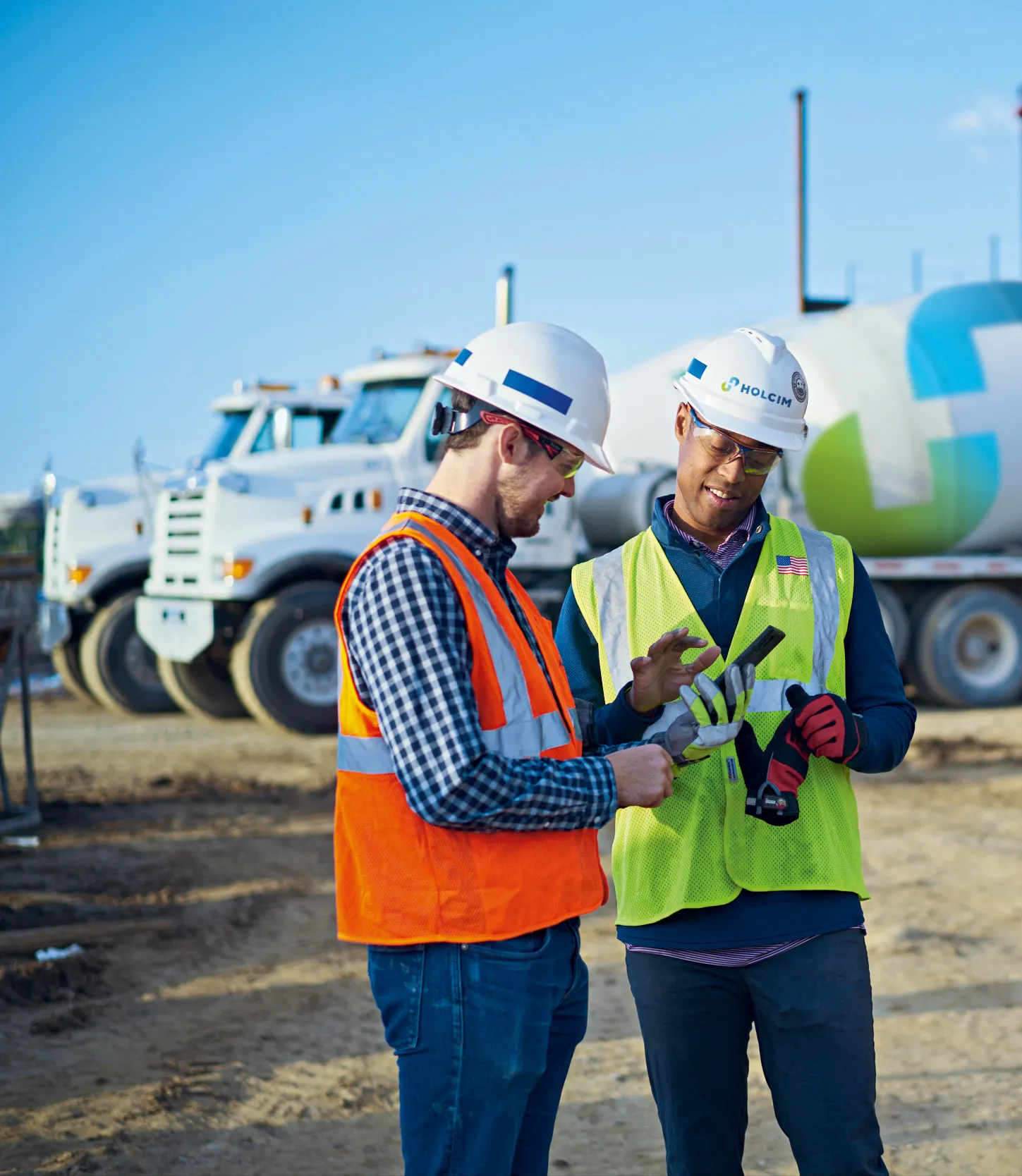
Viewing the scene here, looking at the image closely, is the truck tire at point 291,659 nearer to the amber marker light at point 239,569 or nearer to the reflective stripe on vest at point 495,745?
the amber marker light at point 239,569

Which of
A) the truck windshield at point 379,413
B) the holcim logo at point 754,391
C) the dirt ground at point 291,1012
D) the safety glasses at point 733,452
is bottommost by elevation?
the dirt ground at point 291,1012

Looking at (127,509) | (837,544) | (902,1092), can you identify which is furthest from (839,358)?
(837,544)

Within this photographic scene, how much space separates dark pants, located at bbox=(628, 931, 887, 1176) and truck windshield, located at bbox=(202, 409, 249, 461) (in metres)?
10.9

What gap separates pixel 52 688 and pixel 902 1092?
13792 millimetres

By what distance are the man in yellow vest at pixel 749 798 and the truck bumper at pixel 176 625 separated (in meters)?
8.59

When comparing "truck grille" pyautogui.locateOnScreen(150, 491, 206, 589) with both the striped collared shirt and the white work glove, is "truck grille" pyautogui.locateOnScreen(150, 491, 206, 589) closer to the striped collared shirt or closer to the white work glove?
the striped collared shirt

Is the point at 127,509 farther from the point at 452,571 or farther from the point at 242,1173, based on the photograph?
the point at 452,571

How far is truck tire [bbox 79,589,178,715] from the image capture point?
12.8 meters

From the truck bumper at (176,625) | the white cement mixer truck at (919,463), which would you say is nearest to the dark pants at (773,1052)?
the truck bumper at (176,625)

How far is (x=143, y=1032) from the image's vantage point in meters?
4.76

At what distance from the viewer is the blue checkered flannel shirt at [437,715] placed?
185cm

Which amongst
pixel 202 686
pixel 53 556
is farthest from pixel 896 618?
pixel 53 556

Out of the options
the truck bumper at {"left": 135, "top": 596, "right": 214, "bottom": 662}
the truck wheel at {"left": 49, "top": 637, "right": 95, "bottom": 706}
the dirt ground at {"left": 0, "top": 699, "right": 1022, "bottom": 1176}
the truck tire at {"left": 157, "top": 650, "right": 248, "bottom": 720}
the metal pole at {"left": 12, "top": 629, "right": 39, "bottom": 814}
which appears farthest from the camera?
the truck wheel at {"left": 49, "top": 637, "right": 95, "bottom": 706}

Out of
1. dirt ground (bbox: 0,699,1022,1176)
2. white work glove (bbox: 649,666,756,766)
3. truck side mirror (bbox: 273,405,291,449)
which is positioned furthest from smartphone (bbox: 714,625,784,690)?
truck side mirror (bbox: 273,405,291,449)
